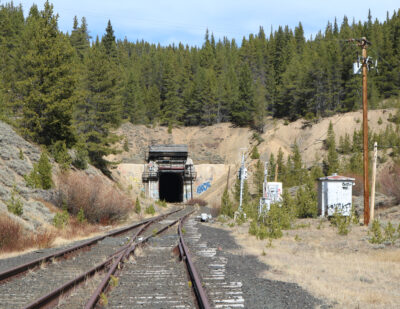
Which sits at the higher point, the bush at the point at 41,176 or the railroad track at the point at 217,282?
the bush at the point at 41,176

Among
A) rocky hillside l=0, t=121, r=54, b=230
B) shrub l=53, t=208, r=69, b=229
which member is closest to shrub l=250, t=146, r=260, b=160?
rocky hillside l=0, t=121, r=54, b=230

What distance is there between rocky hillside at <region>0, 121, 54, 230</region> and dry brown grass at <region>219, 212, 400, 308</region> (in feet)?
31.8

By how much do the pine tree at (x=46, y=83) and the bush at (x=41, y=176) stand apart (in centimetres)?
828

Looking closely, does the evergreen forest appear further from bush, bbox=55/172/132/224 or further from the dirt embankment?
bush, bbox=55/172/132/224

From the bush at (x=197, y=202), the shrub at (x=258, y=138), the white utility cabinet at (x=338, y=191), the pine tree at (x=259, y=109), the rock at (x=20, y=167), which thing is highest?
the pine tree at (x=259, y=109)

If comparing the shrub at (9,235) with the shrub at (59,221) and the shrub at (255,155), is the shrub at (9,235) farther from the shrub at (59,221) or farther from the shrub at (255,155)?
the shrub at (255,155)

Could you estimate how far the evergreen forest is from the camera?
104 feet

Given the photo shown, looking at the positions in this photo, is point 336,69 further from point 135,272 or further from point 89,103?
point 135,272

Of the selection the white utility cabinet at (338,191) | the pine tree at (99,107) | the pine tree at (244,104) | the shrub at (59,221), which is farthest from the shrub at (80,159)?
the pine tree at (244,104)

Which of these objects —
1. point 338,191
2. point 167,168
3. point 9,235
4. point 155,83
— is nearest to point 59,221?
point 9,235

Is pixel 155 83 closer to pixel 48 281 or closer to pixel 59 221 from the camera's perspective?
pixel 59 221

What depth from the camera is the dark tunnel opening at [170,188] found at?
6875 cm

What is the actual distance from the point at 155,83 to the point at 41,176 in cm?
9102

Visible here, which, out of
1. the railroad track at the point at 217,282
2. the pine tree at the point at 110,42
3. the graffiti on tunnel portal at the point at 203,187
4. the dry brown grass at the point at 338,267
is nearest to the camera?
the railroad track at the point at 217,282
